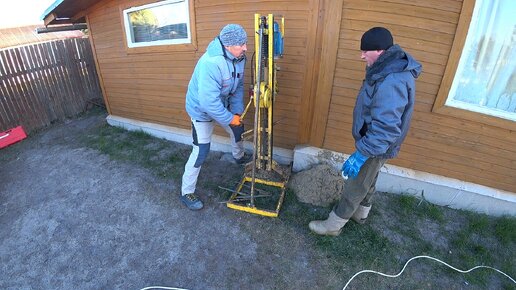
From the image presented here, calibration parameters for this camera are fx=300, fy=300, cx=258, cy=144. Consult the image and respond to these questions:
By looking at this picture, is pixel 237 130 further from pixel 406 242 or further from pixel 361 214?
pixel 406 242

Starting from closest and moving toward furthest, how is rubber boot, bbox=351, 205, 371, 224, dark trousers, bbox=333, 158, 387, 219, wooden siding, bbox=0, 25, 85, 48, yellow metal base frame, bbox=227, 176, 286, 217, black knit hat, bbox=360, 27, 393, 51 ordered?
1. black knit hat, bbox=360, 27, 393, 51
2. dark trousers, bbox=333, 158, 387, 219
3. rubber boot, bbox=351, 205, 371, 224
4. yellow metal base frame, bbox=227, 176, 286, 217
5. wooden siding, bbox=0, 25, 85, 48

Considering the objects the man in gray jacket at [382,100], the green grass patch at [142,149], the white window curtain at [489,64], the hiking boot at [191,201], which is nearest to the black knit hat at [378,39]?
the man in gray jacket at [382,100]

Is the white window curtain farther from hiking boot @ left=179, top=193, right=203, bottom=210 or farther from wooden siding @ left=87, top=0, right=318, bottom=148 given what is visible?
hiking boot @ left=179, top=193, right=203, bottom=210

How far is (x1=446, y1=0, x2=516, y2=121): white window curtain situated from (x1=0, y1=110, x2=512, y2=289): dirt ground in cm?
159

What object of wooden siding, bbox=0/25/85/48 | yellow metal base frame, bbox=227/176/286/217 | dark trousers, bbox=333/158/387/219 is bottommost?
yellow metal base frame, bbox=227/176/286/217

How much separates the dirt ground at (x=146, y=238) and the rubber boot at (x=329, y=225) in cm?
11

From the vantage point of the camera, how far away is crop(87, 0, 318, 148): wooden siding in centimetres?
383

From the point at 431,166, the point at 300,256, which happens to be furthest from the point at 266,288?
the point at 431,166

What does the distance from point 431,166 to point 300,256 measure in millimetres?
2075

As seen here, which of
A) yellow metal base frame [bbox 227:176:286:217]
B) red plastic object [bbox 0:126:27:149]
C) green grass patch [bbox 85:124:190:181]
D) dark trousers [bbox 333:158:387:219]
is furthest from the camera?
red plastic object [bbox 0:126:27:149]

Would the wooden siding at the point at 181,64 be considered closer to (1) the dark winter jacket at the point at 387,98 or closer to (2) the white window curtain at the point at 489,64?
(1) the dark winter jacket at the point at 387,98

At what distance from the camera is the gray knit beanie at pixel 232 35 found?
9.84 ft

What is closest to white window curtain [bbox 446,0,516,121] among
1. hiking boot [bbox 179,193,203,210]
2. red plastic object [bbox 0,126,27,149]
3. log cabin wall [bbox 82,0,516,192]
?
log cabin wall [bbox 82,0,516,192]

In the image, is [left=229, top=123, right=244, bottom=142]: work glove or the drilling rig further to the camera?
[left=229, top=123, right=244, bottom=142]: work glove
